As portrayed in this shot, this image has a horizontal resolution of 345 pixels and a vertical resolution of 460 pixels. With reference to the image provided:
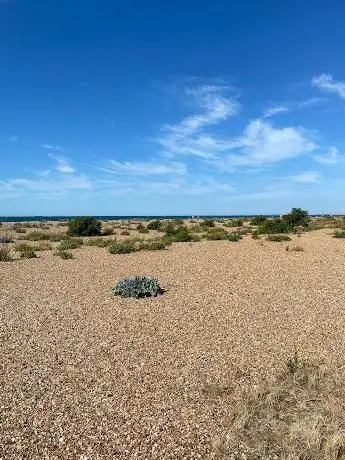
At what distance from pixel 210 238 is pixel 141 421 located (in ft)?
101

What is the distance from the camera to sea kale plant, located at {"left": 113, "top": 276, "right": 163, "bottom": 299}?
47.8ft

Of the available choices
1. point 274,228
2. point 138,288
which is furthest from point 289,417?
point 274,228

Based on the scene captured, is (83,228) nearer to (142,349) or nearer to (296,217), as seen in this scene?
(296,217)

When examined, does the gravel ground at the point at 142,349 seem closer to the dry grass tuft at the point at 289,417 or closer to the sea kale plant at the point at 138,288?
the dry grass tuft at the point at 289,417

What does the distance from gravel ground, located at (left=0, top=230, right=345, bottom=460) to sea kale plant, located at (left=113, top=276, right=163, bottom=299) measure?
538 millimetres

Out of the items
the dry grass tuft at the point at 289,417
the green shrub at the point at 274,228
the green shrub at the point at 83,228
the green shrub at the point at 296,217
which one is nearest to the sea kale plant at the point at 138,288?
the dry grass tuft at the point at 289,417

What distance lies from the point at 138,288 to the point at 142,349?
555cm

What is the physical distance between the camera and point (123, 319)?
11766 millimetres

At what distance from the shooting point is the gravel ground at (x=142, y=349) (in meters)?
5.86

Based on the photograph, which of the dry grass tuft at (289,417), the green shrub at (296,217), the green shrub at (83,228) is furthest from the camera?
the green shrub at (296,217)

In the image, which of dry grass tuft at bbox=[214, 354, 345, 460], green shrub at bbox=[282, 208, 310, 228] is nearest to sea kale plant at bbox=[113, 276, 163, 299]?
dry grass tuft at bbox=[214, 354, 345, 460]

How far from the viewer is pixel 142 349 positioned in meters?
9.31

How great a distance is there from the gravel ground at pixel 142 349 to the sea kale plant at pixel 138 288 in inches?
21.2

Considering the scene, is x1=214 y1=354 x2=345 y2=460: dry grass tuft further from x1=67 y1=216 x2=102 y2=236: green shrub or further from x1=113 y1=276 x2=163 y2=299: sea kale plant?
x1=67 y1=216 x2=102 y2=236: green shrub
